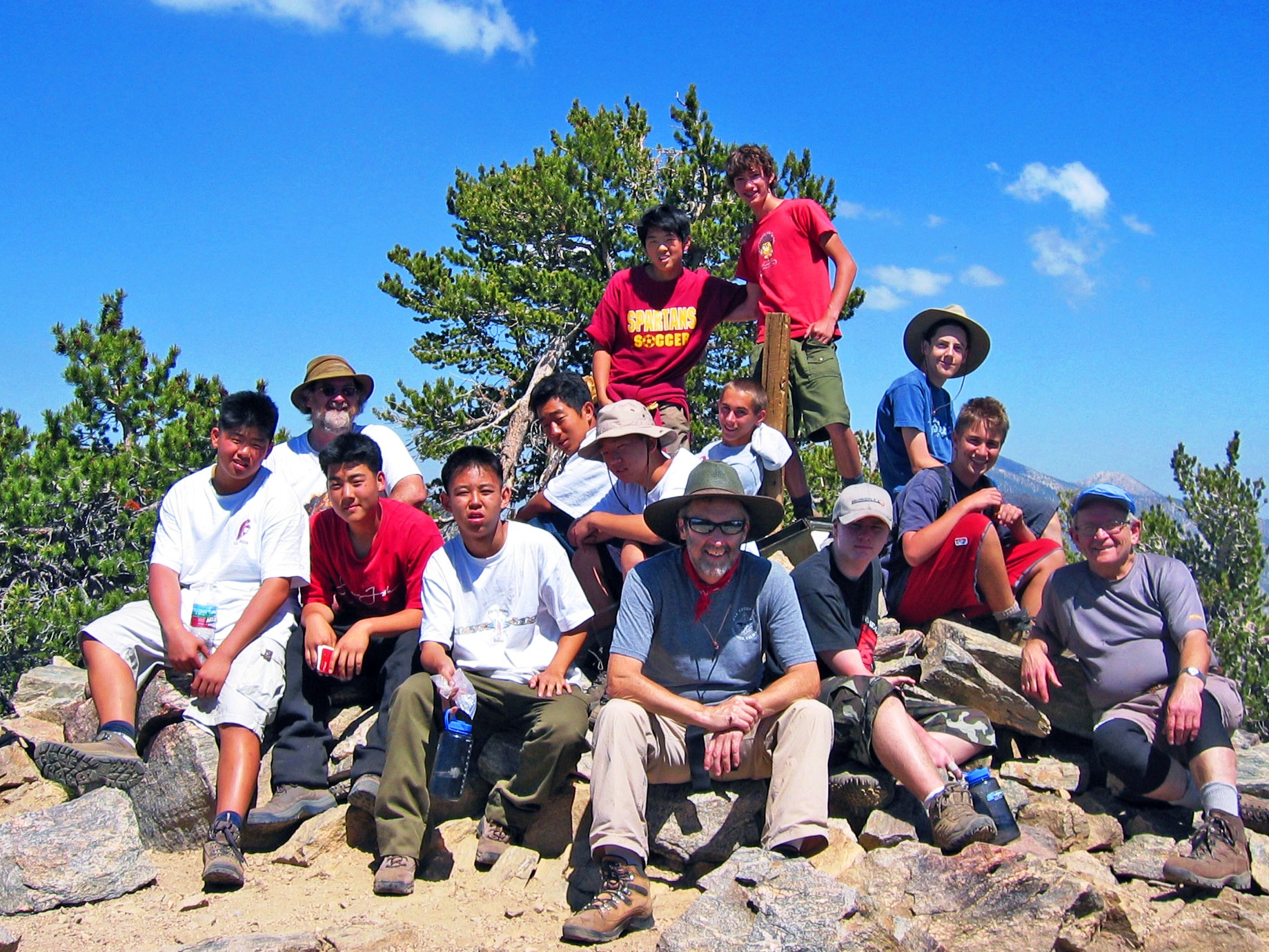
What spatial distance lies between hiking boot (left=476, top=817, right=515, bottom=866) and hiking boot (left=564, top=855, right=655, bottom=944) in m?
0.75

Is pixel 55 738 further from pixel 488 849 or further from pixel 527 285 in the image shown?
pixel 527 285

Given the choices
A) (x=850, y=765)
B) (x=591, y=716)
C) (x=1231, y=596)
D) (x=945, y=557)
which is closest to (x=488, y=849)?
(x=591, y=716)

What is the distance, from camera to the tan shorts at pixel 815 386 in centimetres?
689

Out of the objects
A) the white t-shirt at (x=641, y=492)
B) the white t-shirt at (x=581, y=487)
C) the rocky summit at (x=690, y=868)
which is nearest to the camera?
the rocky summit at (x=690, y=868)

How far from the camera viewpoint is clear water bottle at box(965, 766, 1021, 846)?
4184 mm

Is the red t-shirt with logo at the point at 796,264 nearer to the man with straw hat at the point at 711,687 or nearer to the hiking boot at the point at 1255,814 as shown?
the man with straw hat at the point at 711,687

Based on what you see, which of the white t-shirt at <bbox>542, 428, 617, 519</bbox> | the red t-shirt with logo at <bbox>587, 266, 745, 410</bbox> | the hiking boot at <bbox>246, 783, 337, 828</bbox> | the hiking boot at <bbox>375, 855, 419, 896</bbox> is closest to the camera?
the hiking boot at <bbox>375, 855, 419, 896</bbox>

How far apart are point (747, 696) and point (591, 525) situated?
5.25 ft

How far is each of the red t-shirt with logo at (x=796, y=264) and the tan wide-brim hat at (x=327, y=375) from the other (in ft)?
9.18

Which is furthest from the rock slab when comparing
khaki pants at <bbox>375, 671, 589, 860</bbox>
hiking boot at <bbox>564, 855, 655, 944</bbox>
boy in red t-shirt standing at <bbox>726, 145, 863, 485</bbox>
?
boy in red t-shirt standing at <bbox>726, 145, 863, 485</bbox>

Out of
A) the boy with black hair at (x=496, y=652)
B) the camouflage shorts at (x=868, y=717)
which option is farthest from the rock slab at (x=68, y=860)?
the camouflage shorts at (x=868, y=717)

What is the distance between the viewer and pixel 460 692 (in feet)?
14.8

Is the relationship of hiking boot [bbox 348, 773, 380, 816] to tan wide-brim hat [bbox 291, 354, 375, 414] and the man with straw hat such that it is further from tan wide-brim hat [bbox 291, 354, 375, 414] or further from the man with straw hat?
tan wide-brim hat [bbox 291, 354, 375, 414]

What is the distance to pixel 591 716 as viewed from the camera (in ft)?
17.5
